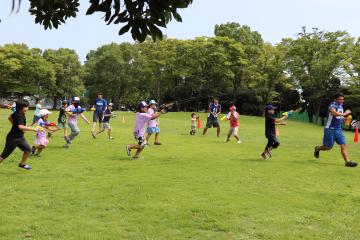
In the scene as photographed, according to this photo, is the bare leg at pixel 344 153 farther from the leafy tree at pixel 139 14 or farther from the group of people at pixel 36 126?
the leafy tree at pixel 139 14

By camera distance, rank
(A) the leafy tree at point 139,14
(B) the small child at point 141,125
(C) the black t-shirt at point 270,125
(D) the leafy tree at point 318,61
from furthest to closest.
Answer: (D) the leafy tree at point 318,61
(C) the black t-shirt at point 270,125
(B) the small child at point 141,125
(A) the leafy tree at point 139,14

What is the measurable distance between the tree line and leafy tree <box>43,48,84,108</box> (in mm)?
164

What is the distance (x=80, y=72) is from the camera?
76.6 meters

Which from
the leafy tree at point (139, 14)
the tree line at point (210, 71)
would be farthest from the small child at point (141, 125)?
the tree line at point (210, 71)

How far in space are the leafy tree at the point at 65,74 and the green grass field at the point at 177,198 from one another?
62938 mm

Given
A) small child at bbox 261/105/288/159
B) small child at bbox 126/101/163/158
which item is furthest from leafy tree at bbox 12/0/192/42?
small child at bbox 261/105/288/159

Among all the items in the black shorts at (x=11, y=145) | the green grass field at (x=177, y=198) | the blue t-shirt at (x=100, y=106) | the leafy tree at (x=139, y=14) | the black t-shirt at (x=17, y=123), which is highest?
the leafy tree at (x=139, y=14)

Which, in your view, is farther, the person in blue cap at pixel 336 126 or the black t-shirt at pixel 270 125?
the black t-shirt at pixel 270 125

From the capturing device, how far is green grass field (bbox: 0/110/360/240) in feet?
21.5

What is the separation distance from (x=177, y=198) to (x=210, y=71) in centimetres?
5461

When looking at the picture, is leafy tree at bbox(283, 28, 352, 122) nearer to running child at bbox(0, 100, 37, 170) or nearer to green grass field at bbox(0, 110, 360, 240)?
A: green grass field at bbox(0, 110, 360, 240)

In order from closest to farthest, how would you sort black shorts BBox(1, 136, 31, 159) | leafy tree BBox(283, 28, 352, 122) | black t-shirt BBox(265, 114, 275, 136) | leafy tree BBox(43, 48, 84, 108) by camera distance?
black shorts BBox(1, 136, 31, 159) < black t-shirt BBox(265, 114, 275, 136) < leafy tree BBox(283, 28, 352, 122) < leafy tree BBox(43, 48, 84, 108)

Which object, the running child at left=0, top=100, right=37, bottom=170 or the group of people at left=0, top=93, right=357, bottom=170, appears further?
the group of people at left=0, top=93, right=357, bottom=170

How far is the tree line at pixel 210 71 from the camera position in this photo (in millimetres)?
54634
